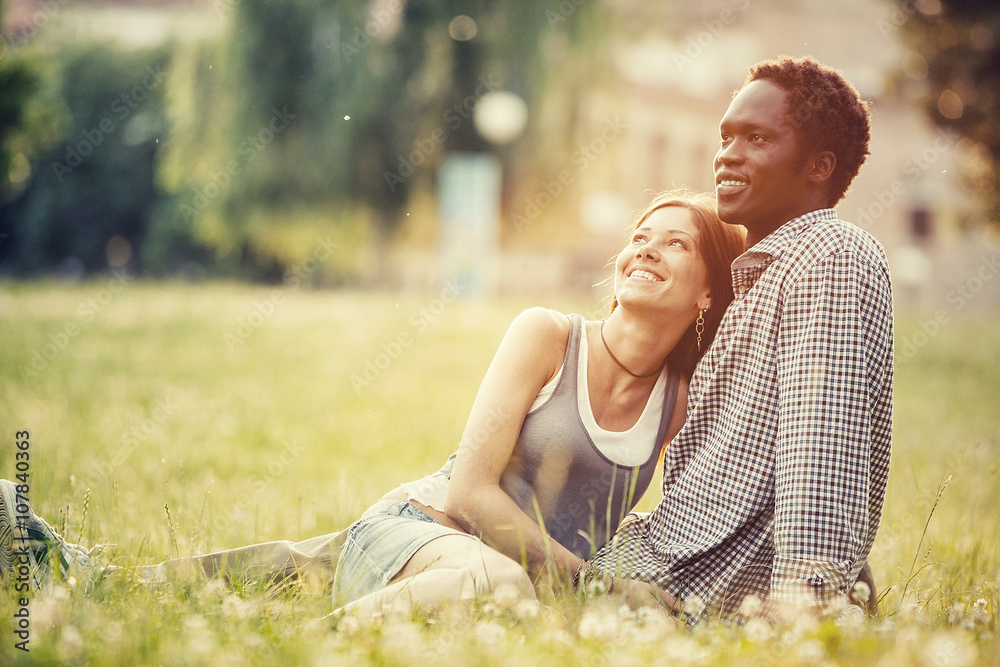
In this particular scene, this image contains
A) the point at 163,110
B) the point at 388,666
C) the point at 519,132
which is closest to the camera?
the point at 388,666

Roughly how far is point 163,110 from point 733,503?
27.0 m

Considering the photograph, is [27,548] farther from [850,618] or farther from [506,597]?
[850,618]

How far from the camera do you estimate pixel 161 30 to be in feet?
103

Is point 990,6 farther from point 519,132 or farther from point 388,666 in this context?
point 388,666

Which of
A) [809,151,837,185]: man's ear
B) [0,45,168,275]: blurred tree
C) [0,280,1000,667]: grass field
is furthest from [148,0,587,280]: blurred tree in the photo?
[809,151,837,185]: man's ear

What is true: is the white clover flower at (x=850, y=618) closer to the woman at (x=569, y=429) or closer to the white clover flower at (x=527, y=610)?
the woman at (x=569, y=429)

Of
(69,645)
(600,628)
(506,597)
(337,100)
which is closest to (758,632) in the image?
(600,628)

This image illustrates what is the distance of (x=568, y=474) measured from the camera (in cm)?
296

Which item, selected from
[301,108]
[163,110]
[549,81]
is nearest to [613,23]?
[549,81]

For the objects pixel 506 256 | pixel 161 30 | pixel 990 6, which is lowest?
pixel 506 256

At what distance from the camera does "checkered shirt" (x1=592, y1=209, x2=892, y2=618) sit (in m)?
2.54

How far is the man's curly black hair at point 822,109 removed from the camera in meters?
2.80

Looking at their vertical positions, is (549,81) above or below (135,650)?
above

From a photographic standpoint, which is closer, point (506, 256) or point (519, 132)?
point (519, 132)
